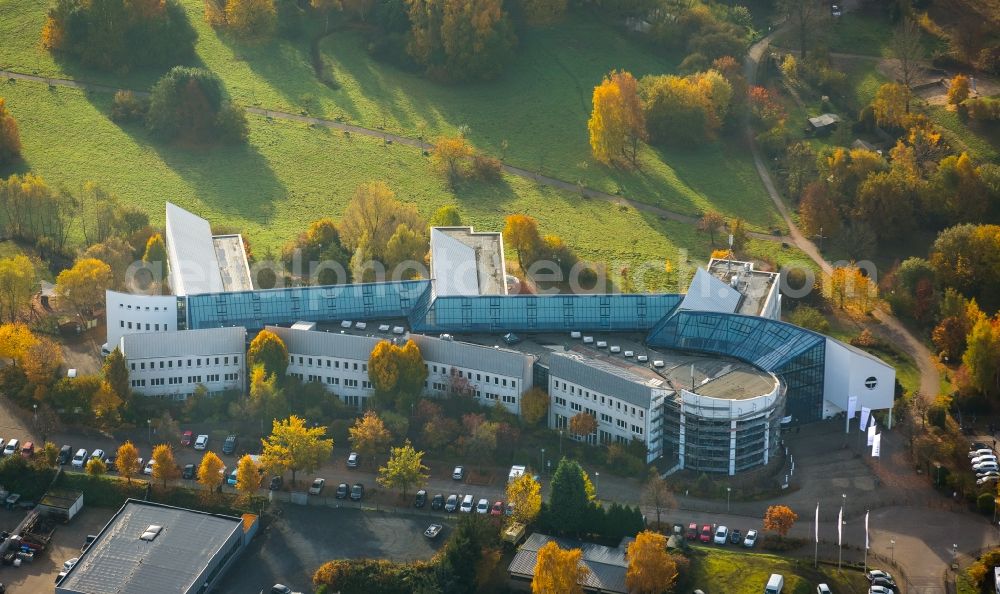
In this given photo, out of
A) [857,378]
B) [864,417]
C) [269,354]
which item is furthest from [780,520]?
[269,354]

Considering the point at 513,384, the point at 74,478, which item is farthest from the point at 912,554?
the point at 74,478

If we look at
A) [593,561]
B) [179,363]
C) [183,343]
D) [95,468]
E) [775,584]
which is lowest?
[775,584]

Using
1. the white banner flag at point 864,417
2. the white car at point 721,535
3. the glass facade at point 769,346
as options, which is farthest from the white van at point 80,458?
the white banner flag at point 864,417

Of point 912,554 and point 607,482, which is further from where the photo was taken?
point 607,482

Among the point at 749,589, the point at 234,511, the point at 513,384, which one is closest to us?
the point at 749,589

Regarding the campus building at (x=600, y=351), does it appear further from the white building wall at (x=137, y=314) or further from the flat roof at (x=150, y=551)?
the flat roof at (x=150, y=551)

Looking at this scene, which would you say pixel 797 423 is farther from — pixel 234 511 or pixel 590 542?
pixel 234 511

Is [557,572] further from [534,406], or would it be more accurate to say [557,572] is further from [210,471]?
[210,471]
